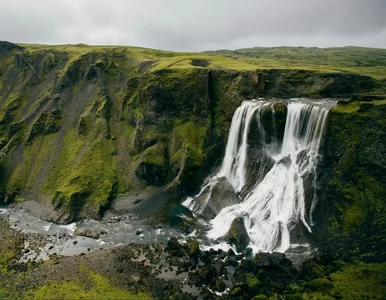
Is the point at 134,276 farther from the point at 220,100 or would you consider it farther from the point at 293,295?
the point at 220,100

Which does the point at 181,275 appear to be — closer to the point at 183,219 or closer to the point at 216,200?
the point at 183,219

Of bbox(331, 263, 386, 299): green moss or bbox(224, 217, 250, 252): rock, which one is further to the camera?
bbox(224, 217, 250, 252): rock

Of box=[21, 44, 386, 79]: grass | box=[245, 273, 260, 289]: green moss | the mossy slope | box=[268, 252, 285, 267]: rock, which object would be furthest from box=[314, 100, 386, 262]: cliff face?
box=[21, 44, 386, 79]: grass

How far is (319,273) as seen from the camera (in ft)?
107

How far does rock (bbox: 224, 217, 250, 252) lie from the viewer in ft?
129

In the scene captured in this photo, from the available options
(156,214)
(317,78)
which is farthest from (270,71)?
(156,214)

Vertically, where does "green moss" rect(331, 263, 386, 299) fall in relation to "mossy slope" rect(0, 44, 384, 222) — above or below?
below

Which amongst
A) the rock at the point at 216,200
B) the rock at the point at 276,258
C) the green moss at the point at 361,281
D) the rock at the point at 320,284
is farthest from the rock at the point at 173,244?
the green moss at the point at 361,281

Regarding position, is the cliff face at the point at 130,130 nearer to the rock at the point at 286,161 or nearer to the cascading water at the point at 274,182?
the cascading water at the point at 274,182

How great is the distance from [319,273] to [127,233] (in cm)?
2756

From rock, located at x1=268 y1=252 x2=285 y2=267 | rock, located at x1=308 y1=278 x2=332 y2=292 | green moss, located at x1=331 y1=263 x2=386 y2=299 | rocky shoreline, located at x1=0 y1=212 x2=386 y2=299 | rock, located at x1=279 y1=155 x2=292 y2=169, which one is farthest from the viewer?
rock, located at x1=279 y1=155 x2=292 y2=169

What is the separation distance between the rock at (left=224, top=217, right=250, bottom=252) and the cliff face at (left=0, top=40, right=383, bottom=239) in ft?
43.1

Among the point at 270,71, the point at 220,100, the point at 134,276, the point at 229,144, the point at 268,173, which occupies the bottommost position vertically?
the point at 134,276

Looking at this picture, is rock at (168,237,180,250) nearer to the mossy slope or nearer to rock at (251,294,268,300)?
rock at (251,294,268,300)
